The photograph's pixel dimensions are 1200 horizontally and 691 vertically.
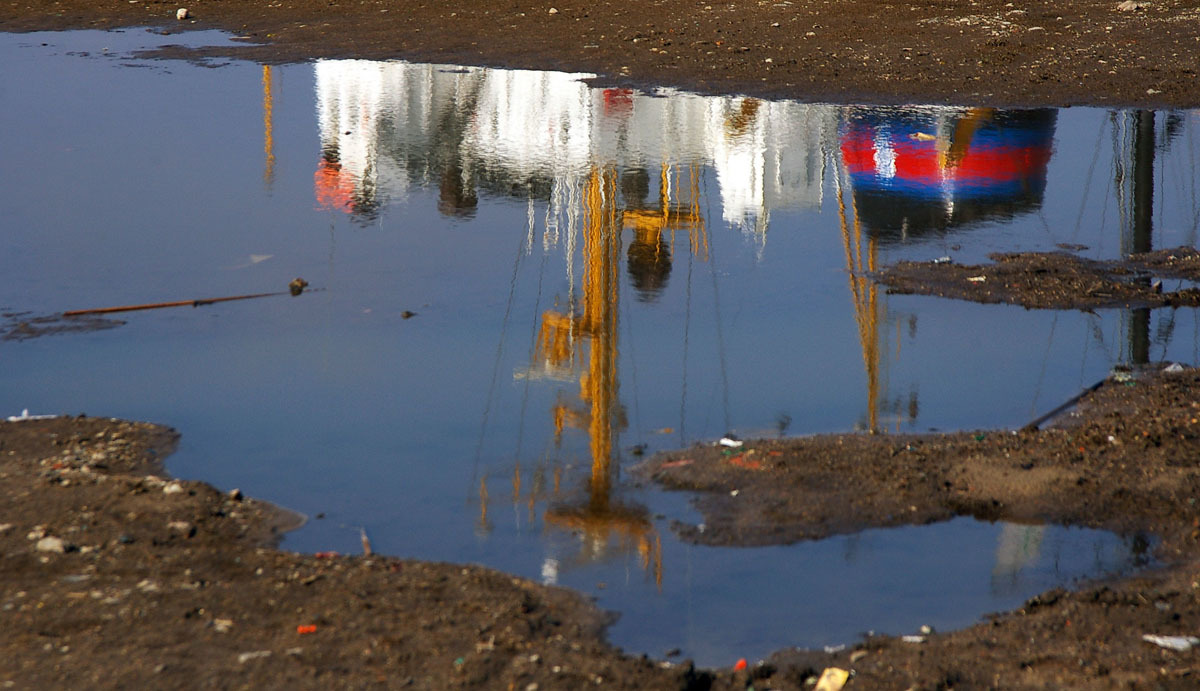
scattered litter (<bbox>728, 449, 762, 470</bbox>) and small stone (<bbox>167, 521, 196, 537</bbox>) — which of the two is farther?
scattered litter (<bbox>728, 449, 762, 470</bbox>)

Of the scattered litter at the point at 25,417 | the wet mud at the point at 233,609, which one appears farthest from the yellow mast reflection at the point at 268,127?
the wet mud at the point at 233,609

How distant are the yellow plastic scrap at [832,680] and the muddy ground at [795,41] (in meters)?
11.5

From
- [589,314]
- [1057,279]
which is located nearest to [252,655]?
[589,314]

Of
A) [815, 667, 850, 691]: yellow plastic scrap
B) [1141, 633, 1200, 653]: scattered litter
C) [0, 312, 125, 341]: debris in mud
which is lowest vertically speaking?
[815, 667, 850, 691]: yellow plastic scrap

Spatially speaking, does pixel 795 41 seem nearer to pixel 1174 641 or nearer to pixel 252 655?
pixel 1174 641

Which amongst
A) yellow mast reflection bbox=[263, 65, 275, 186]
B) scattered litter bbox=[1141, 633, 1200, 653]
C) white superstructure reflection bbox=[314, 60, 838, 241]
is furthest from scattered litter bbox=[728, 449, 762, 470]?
yellow mast reflection bbox=[263, 65, 275, 186]

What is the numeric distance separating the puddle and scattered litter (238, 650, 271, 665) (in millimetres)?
1047

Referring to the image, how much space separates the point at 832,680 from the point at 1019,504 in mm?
1889

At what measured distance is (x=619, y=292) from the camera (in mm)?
8852

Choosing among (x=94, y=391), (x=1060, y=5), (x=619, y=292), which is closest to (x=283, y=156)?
(x=619, y=292)

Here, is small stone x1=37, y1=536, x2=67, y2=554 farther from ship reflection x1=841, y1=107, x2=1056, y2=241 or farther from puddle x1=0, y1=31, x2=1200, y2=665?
ship reflection x1=841, y1=107, x2=1056, y2=241

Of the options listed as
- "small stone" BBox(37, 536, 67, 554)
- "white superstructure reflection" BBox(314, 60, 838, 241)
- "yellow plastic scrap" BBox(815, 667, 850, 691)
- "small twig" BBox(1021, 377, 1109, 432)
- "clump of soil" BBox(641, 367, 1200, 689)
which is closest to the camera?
"yellow plastic scrap" BBox(815, 667, 850, 691)

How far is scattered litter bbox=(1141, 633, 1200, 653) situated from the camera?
4398 mm

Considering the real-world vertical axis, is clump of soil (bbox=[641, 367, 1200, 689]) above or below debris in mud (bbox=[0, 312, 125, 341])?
below
